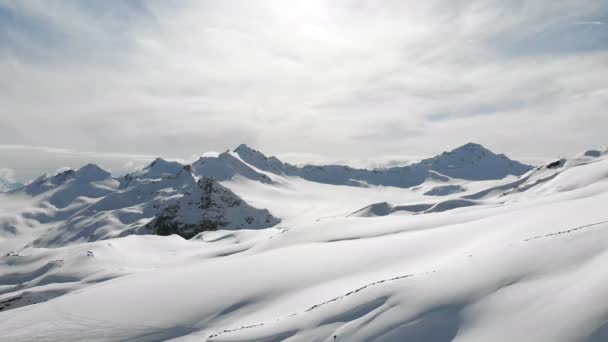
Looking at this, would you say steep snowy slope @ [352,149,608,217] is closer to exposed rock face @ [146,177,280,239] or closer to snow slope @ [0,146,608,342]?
snow slope @ [0,146,608,342]

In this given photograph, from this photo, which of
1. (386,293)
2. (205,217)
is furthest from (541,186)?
(205,217)

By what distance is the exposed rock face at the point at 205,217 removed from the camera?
179875 mm

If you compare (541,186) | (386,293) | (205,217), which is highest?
(205,217)

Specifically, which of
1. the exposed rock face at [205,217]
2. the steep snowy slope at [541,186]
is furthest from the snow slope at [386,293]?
the exposed rock face at [205,217]

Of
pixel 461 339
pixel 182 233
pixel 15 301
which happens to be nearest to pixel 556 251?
pixel 461 339

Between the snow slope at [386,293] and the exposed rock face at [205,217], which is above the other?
the exposed rock face at [205,217]

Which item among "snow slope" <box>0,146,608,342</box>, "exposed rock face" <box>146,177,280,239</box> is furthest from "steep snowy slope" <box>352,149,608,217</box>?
"exposed rock face" <box>146,177,280,239</box>

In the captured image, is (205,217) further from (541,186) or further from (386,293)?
(386,293)

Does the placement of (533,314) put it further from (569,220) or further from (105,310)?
(105,310)

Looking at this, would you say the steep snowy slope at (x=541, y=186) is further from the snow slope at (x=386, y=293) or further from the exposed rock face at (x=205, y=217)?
the exposed rock face at (x=205, y=217)

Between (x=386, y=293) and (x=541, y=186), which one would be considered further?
(x=541, y=186)

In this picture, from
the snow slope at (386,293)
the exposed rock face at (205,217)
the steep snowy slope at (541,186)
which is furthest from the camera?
the exposed rock face at (205,217)

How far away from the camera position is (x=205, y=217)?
187375mm

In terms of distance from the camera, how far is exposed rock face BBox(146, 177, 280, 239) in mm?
179875
